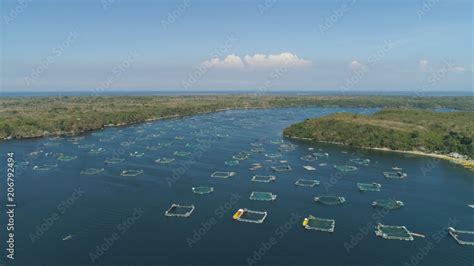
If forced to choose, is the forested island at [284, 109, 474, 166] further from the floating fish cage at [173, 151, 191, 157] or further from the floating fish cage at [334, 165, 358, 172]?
the floating fish cage at [173, 151, 191, 157]

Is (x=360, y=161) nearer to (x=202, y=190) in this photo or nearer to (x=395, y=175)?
(x=395, y=175)

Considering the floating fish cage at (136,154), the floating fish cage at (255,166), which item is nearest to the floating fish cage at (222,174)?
the floating fish cage at (255,166)

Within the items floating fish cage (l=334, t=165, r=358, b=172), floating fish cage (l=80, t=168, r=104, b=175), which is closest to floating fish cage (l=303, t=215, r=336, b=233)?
floating fish cage (l=334, t=165, r=358, b=172)

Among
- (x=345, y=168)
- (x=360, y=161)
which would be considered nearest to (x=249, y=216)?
(x=345, y=168)

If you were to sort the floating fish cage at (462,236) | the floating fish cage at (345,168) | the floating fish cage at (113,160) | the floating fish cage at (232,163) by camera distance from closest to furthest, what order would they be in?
1. the floating fish cage at (462,236)
2. the floating fish cage at (345,168)
3. the floating fish cage at (232,163)
4. the floating fish cage at (113,160)

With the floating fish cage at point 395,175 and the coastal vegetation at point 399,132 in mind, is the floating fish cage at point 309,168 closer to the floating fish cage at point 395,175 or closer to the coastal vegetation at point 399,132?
the floating fish cage at point 395,175

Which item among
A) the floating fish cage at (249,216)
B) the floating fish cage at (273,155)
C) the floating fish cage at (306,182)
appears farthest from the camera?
the floating fish cage at (273,155)
